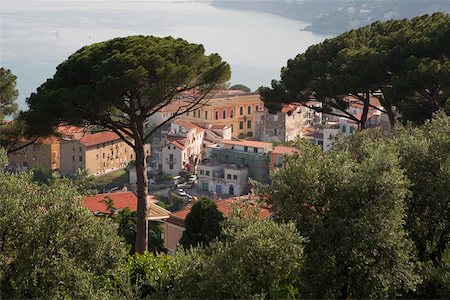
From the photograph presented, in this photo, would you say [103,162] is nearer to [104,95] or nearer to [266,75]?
[266,75]

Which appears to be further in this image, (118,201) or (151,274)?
(118,201)

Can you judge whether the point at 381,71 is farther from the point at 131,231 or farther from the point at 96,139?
the point at 96,139

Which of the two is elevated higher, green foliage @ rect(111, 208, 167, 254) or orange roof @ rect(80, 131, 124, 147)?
green foliage @ rect(111, 208, 167, 254)

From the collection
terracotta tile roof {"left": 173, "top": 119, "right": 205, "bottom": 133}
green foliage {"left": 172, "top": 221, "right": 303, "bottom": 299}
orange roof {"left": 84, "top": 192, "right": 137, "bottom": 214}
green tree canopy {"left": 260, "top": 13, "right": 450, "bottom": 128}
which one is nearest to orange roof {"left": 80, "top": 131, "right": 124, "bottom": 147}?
terracotta tile roof {"left": 173, "top": 119, "right": 205, "bottom": 133}

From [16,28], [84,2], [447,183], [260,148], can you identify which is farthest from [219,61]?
[84,2]

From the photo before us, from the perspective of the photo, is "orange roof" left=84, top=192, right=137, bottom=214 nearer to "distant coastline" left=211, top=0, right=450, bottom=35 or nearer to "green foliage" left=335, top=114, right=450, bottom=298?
"green foliage" left=335, top=114, right=450, bottom=298

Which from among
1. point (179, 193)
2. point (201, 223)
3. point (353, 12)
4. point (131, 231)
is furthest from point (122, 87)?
point (353, 12)

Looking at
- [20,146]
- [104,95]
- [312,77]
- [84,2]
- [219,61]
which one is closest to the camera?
[104,95]
